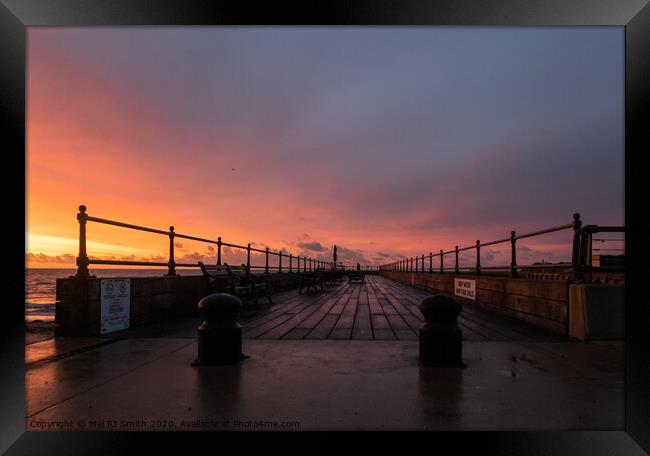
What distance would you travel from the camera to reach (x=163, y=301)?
723cm

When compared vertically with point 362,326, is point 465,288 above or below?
above

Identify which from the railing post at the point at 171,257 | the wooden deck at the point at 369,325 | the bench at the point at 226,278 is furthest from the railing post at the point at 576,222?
the railing post at the point at 171,257

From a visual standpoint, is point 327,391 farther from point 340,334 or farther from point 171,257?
point 171,257

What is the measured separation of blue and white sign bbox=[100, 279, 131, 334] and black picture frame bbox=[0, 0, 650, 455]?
3191 mm

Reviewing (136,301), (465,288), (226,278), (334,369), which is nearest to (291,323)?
(226,278)

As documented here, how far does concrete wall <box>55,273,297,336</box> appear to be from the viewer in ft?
18.0

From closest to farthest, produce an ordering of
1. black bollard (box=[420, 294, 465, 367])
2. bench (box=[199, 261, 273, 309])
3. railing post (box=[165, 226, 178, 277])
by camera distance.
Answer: black bollard (box=[420, 294, 465, 367])
railing post (box=[165, 226, 178, 277])
bench (box=[199, 261, 273, 309])

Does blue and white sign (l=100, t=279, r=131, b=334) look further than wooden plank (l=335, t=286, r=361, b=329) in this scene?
No

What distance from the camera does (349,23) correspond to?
285cm

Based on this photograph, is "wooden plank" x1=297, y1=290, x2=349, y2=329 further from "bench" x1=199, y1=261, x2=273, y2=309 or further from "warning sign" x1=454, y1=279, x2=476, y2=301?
"warning sign" x1=454, y1=279, x2=476, y2=301

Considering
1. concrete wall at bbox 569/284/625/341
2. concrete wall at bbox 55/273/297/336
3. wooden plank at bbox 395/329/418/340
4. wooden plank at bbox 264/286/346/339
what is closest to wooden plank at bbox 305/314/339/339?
wooden plank at bbox 264/286/346/339

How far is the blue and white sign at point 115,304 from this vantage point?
5730mm

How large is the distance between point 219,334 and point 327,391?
1484 millimetres

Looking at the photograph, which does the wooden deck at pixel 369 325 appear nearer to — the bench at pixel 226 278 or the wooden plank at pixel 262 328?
the wooden plank at pixel 262 328
